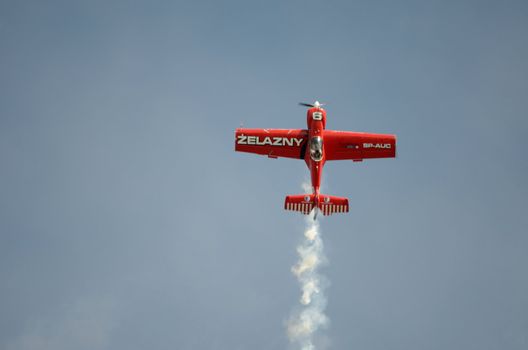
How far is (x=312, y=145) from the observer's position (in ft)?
229

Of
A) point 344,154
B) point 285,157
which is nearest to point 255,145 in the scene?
point 285,157

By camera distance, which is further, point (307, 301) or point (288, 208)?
point (307, 301)

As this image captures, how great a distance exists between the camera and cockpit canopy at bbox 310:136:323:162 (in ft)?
227

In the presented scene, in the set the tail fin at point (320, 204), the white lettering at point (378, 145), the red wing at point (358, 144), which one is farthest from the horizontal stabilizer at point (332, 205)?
the white lettering at point (378, 145)

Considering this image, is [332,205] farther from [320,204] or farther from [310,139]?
[310,139]

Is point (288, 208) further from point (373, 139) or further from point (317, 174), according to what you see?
point (373, 139)

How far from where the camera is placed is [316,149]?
6938 centimetres

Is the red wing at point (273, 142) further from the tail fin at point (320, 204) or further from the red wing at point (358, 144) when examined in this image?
the tail fin at point (320, 204)

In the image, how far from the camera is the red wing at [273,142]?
72375 millimetres

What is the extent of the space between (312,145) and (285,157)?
173 inches

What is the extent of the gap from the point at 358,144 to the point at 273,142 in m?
8.26

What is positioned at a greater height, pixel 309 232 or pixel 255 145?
pixel 255 145

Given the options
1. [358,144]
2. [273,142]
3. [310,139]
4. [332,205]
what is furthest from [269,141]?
[332,205]

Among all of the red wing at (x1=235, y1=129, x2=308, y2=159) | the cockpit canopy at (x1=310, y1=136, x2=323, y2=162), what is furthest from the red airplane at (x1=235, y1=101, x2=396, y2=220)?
the cockpit canopy at (x1=310, y1=136, x2=323, y2=162)
